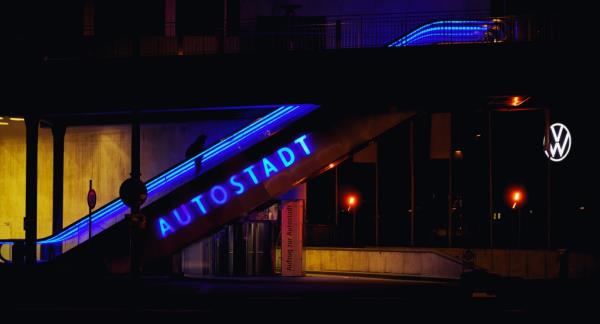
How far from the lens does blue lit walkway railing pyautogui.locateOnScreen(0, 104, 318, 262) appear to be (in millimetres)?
28078

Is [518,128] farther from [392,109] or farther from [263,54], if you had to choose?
[263,54]

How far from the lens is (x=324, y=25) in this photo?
29281 mm

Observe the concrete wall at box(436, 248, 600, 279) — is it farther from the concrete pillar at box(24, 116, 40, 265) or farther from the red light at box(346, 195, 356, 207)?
the concrete pillar at box(24, 116, 40, 265)

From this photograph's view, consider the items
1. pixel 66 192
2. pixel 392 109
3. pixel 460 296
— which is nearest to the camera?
pixel 460 296

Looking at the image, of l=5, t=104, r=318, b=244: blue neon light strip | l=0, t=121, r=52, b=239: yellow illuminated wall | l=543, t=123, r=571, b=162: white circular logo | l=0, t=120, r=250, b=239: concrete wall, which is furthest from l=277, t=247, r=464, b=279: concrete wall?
l=0, t=121, r=52, b=239: yellow illuminated wall

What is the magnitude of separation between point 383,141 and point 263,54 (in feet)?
36.3

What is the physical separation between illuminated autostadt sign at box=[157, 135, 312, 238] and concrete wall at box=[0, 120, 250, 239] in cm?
663

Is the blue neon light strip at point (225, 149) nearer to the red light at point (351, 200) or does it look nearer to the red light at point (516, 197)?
the red light at point (351, 200)

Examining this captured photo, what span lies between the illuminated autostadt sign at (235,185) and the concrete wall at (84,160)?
663 centimetres

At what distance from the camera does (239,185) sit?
26.4 m

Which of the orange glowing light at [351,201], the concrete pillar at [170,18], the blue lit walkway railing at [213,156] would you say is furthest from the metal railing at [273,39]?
the orange glowing light at [351,201]

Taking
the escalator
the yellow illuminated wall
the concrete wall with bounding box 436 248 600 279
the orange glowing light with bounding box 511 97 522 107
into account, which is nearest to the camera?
the orange glowing light with bounding box 511 97 522 107

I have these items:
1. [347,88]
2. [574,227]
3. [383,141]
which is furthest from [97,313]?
[574,227]

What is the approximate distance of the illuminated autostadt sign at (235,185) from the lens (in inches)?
1033
